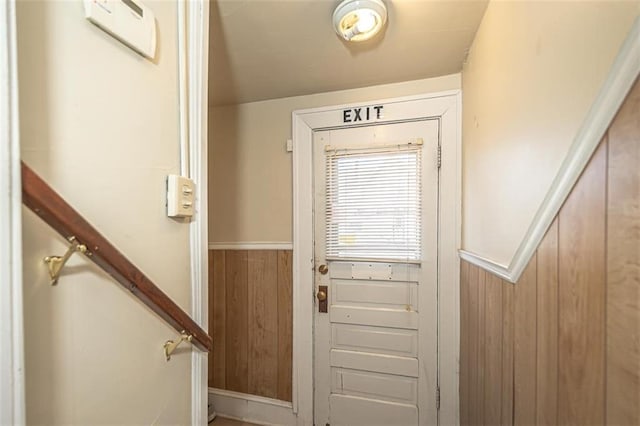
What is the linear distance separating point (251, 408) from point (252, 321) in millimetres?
637

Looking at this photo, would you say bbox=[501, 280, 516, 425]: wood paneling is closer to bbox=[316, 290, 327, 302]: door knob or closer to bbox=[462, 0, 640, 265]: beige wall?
bbox=[462, 0, 640, 265]: beige wall

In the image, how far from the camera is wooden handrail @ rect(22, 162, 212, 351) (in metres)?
0.52

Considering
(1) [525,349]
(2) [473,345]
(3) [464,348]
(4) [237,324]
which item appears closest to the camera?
(1) [525,349]

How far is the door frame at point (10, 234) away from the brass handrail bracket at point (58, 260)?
0.08m

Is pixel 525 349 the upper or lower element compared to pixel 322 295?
upper

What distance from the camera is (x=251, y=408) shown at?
2088 millimetres

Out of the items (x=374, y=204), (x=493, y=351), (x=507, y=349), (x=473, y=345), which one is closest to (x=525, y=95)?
(x=507, y=349)

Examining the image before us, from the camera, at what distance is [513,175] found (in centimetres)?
96

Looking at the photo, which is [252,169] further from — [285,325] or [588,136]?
[588,136]

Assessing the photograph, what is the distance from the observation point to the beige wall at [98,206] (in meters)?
0.57

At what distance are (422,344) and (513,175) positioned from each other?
1.30 meters

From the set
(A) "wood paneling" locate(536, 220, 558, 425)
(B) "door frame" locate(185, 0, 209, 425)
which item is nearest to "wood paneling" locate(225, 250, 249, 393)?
(B) "door frame" locate(185, 0, 209, 425)

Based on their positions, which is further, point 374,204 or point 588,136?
point 374,204

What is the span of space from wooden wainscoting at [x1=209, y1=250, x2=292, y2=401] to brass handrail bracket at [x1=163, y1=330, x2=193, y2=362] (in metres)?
1.14
